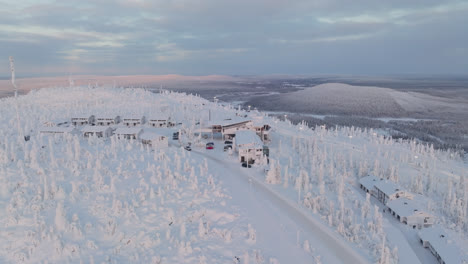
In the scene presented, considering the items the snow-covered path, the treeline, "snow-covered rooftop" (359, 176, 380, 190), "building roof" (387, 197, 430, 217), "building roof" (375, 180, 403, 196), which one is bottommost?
the treeline

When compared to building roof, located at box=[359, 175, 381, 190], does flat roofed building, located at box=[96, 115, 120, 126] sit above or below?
above

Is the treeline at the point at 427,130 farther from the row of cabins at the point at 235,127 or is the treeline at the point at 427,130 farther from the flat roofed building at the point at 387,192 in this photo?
the row of cabins at the point at 235,127

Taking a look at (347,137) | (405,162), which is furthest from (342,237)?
(347,137)

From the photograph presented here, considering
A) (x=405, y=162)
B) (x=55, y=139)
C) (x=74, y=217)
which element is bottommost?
(x=405, y=162)

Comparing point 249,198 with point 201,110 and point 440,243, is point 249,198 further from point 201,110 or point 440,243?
point 201,110

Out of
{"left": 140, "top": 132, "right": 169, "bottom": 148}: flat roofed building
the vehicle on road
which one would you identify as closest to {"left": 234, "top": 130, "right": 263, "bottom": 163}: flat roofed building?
the vehicle on road

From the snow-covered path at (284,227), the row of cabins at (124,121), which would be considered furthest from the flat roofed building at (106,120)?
the snow-covered path at (284,227)

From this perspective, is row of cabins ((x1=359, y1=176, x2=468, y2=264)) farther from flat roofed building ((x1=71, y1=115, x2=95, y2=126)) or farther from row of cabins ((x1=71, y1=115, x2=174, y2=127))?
flat roofed building ((x1=71, y1=115, x2=95, y2=126))
